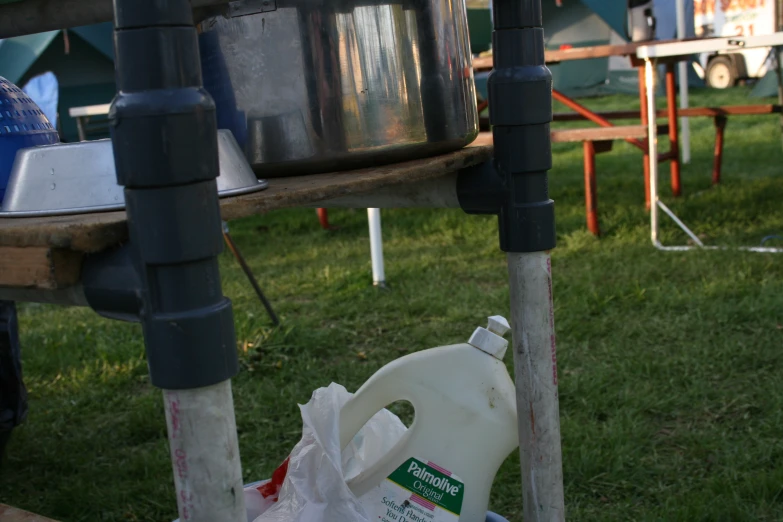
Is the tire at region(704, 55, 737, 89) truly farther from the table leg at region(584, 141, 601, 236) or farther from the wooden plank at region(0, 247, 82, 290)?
the wooden plank at region(0, 247, 82, 290)

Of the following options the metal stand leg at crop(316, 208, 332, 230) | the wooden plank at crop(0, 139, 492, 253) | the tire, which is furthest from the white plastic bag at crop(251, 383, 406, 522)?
the tire

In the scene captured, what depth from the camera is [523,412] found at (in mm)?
928

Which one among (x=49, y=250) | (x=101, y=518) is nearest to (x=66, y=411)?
(x=101, y=518)

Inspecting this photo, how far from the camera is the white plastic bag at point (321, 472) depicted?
2.95ft

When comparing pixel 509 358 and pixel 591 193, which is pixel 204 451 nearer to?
pixel 509 358

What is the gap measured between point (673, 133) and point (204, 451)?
3370mm

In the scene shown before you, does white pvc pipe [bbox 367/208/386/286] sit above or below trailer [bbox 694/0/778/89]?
below

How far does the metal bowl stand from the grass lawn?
95 centimetres

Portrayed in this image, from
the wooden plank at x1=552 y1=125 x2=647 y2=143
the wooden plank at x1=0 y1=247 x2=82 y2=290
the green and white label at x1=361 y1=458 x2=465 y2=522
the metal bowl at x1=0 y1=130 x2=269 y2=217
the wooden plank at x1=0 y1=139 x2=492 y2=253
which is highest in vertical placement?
the metal bowl at x1=0 y1=130 x2=269 y2=217

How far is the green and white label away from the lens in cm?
98

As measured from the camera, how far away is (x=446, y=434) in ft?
3.27

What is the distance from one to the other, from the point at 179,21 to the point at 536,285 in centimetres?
53

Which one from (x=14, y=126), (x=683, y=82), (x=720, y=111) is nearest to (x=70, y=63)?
(x=683, y=82)

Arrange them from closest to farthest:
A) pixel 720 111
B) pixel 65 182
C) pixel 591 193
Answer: pixel 65 182
pixel 591 193
pixel 720 111
